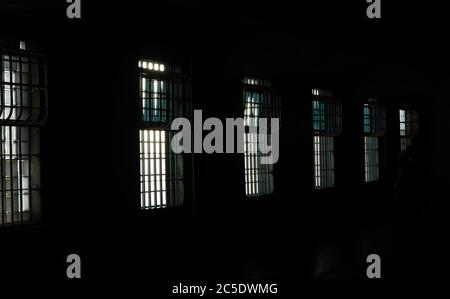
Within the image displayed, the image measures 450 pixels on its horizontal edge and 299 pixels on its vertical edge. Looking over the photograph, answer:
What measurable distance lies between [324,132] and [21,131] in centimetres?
667

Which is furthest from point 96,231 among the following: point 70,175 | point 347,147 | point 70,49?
point 347,147

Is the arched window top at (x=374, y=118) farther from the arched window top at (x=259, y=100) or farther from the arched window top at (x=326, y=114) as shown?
the arched window top at (x=259, y=100)

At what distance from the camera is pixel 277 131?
35.9ft

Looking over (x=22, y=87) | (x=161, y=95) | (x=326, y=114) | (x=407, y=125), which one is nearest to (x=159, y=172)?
(x=161, y=95)

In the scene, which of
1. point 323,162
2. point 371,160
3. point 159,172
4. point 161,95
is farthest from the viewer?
point 371,160

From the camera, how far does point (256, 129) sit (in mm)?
10375

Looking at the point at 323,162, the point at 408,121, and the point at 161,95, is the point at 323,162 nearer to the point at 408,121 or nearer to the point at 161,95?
the point at 408,121

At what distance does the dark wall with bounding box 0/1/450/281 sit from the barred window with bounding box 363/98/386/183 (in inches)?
148

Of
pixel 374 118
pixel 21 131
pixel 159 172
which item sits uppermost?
pixel 374 118

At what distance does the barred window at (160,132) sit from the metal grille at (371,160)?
662 cm

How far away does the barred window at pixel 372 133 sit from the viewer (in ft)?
47.1

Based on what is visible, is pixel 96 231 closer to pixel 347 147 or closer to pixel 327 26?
pixel 327 26
